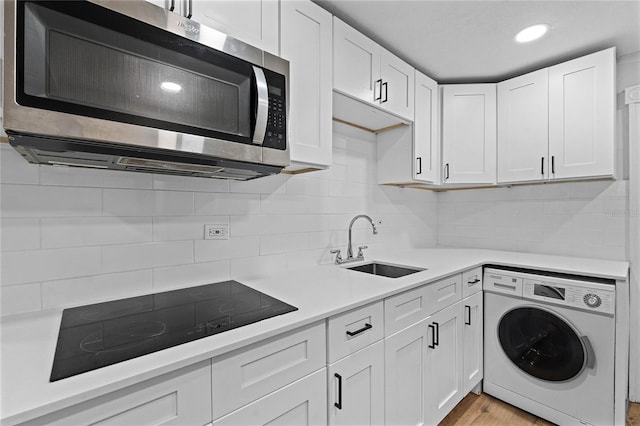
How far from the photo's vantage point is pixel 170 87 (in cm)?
95

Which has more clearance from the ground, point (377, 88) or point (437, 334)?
point (377, 88)

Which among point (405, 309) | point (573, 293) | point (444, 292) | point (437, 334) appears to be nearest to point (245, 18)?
point (405, 309)

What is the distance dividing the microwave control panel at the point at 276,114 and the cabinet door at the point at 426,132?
1312mm

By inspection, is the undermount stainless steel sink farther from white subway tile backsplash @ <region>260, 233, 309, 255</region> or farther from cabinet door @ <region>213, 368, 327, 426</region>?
cabinet door @ <region>213, 368, 327, 426</region>

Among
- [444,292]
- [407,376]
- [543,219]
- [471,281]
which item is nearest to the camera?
[407,376]

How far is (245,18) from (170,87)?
0.52 meters

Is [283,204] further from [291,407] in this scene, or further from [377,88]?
[291,407]

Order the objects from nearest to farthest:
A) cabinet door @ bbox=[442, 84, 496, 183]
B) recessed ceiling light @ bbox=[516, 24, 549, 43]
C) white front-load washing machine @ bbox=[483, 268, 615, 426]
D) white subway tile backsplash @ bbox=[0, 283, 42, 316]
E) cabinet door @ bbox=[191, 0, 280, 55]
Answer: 1. white subway tile backsplash @ bbox=[0, 283, 42, 316]
2. cabinet door @ bbox=[191, 0, 280, 55]
3. white front-load washing machine @ bbox=[483, 268, 615, 426]
4. recessed ceiling light @ bbox=[516, 24, 549, 43]
5. cabinet door @ bbox=[442, 84, 496, 183]

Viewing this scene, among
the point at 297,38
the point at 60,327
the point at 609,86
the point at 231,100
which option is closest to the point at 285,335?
the point at 60,327

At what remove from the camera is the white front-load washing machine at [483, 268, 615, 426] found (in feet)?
5.52

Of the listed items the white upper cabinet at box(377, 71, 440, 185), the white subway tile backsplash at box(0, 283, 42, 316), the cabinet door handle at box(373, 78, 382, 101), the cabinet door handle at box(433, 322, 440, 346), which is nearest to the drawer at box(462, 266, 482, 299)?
the cabinet door handle at box(433, 322, 440, 346)

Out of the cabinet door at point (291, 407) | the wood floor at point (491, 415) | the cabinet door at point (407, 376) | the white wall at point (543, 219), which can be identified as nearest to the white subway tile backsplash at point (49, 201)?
the cabinet door at point (291, 407)

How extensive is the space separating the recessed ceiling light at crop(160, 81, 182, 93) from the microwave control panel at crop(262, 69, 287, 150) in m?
0.34

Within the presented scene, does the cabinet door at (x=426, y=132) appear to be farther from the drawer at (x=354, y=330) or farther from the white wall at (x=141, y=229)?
the drawer at (x=354, y=330)
